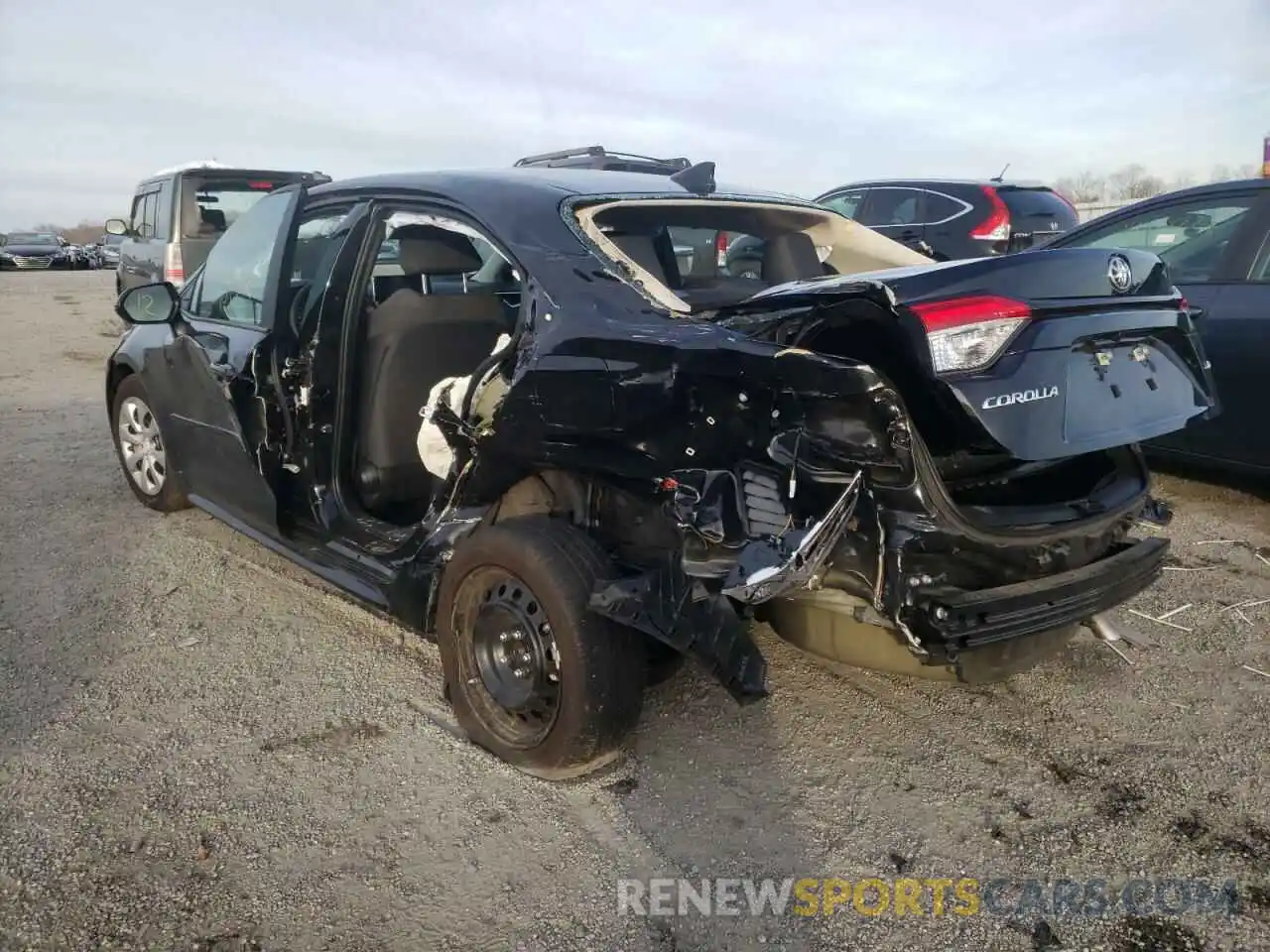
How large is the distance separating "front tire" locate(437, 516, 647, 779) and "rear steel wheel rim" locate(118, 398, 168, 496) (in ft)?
8.77

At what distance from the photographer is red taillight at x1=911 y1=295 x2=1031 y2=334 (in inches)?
87.0

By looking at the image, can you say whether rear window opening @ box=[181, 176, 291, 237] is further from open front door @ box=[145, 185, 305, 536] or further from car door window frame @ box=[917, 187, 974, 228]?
car door window frame @ box=[917, 187, 974, 228]

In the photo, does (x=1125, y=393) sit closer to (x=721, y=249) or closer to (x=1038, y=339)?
(x=1038, y=339)

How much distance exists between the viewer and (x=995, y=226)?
853 centimetres

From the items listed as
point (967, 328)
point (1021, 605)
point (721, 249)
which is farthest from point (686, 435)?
point (721, 249)

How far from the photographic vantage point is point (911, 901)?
7.50ft

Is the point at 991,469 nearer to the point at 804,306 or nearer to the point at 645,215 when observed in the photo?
the point at 804,306

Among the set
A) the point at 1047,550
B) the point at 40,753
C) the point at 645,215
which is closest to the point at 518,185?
the point at 645,215

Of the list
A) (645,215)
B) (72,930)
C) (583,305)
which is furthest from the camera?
(645,215)

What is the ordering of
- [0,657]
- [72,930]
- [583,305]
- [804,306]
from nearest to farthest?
[72,930] → [804,306] → [583,305] → [0,657]

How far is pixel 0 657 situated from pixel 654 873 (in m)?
2.63

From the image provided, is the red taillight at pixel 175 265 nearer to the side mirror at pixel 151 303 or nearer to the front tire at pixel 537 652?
the side mirror at pixel 151 303

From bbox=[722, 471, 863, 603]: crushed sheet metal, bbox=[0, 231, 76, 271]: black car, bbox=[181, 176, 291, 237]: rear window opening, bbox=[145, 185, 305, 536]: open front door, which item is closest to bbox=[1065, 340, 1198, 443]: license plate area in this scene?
bbox=[722, 471, 863, 603]: crushed sheet metal

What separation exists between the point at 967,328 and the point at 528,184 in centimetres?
145
